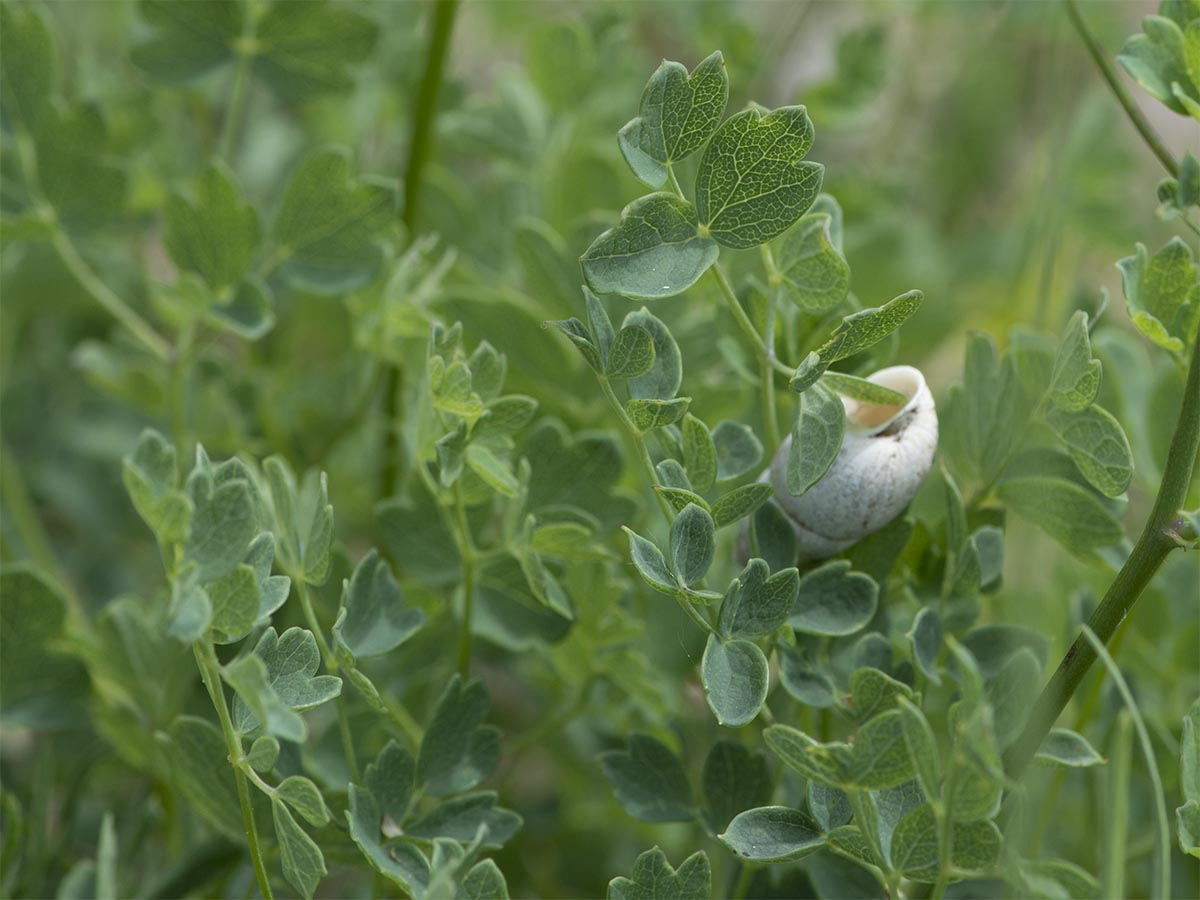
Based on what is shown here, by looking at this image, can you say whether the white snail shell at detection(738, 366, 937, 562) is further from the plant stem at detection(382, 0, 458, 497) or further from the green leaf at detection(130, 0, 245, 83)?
the green leaf at detection(130, 0, 245, 83)

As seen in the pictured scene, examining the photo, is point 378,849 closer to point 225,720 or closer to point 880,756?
point 225,720

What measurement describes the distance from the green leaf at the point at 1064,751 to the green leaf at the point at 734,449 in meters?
0.17

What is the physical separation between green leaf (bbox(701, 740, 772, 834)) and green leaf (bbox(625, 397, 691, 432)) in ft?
0.53

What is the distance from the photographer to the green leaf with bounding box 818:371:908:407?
554 mm

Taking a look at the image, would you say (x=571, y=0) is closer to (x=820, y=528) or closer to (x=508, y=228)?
(x=508, y=228)

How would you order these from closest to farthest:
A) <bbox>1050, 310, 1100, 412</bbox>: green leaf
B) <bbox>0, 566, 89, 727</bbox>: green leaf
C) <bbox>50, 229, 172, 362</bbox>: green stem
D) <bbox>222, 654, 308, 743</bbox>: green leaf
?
<bbox>222, 654, 308, 743</bbox>: green leaf, <bbox>1050, 310, 1100, 412</bbox>: green leaf, <bbox>0, 566, 89, 727</bbox>: green leaf, <bbox>50, 229, 172, 362</bbox>: green stem

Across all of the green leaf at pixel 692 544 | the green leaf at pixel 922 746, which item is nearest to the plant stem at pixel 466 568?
the green leaf at pixel 692 544

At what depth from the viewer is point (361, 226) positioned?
780 mm

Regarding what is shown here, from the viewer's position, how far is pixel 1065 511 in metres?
0.64

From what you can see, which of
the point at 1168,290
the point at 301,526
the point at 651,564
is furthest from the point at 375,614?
the point at 1168,290

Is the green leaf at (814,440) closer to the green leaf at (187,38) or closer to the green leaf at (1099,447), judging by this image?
the green leaf at (1099,447)

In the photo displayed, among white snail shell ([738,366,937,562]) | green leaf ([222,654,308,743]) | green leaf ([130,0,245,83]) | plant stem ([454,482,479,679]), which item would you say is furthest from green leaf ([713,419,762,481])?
green leaf ([130,0,245,83])

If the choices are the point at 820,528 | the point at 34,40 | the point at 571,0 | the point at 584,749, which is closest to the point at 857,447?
the point at 820,528

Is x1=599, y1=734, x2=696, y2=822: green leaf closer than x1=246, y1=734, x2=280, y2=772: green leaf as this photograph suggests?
No
